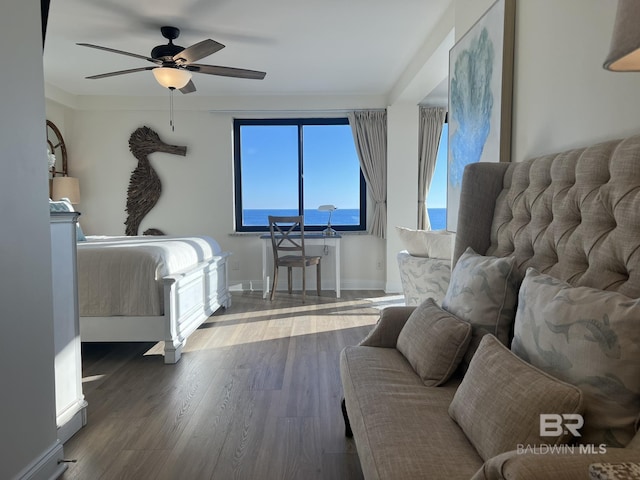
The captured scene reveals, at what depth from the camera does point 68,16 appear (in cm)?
306

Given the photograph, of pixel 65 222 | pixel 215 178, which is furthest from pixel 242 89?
pixel 65 222

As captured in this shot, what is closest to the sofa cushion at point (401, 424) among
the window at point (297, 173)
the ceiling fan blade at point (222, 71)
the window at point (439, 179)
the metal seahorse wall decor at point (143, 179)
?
the ceiling fan blade at point (222, 71)

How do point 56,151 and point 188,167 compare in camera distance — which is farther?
point 188,167

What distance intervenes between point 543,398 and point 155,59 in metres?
3.31

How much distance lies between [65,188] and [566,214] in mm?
5265

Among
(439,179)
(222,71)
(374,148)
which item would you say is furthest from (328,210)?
(222,71)

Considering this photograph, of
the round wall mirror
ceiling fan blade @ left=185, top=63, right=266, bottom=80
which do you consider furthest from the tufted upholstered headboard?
the round wall mirror

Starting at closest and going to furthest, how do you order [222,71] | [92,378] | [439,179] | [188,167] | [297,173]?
[92,378] < [222,71] < [188,167] < [297,173] < [439,179]

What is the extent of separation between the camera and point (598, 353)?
92 cm

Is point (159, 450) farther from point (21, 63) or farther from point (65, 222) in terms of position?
point (21, 63)

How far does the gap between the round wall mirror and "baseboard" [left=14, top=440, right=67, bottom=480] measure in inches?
162

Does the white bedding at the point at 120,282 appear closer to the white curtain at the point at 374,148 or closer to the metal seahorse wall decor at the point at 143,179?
the metal seahorse wall decor at the point at 143,179

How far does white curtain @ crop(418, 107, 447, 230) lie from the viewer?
A: 5379 millimetres

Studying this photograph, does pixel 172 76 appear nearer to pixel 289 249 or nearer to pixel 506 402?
pixel 289 249
